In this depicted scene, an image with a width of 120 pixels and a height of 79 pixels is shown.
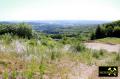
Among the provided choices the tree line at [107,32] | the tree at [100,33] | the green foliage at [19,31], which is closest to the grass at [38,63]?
the green foliage at [19,31]

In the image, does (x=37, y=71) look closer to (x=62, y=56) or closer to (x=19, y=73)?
(x=19, y=73)

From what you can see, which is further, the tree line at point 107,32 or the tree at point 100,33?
the tree at point 100,33

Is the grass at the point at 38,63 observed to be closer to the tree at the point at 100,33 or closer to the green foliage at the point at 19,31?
the green foliage at the point at 19,31

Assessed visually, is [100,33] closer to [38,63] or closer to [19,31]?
[19,31]

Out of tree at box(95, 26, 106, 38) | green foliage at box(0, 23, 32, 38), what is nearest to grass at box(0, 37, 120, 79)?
green foliage at box(0, 23, 32, 38)

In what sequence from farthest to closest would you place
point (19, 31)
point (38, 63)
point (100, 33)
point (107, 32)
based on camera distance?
point (100, 33) → point (107, 32) → point (19, 31) → point (38, 63)

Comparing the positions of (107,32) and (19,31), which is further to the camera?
(107,32)

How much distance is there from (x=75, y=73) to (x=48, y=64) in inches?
38.1

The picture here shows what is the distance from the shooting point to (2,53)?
789 cm

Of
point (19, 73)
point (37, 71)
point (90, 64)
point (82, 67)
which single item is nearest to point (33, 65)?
point (37, 71)

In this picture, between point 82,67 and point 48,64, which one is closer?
point 48,64

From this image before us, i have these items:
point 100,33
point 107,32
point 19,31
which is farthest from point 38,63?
point 100,33

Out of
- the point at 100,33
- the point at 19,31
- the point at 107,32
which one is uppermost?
the point at 19,31

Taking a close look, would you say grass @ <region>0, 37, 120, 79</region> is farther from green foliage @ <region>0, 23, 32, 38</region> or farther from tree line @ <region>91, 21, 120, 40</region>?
tree line @ <region>91, 21, 120, 40</region>
